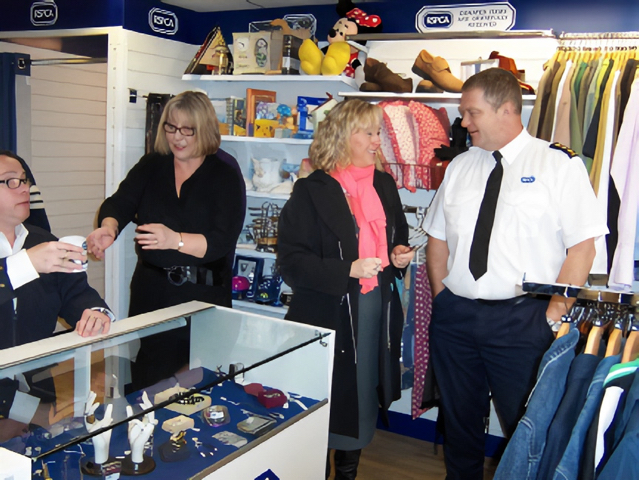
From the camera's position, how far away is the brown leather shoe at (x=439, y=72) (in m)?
3.47

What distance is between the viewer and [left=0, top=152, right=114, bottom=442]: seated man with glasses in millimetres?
1941

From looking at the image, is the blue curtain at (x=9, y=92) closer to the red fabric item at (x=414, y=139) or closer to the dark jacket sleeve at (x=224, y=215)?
the dark jacket sleeve at (x=224, y=215)

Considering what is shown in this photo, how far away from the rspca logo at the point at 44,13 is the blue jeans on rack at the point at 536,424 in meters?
4.17

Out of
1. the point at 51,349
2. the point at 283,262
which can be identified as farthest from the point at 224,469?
the point at 283,262

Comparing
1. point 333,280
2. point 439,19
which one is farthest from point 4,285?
point 439,19

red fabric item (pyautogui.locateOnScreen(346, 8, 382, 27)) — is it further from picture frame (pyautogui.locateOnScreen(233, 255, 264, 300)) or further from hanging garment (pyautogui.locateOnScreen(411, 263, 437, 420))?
picture frame (pyautogui.locateOnScreen(233, 255, 264, 300))

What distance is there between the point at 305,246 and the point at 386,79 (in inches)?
54.5

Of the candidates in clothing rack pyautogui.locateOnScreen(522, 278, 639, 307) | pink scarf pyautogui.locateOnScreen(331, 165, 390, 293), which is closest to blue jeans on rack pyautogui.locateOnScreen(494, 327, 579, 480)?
clothing rack pyautogui.locateOnScreen(522, 278, 639, 307)

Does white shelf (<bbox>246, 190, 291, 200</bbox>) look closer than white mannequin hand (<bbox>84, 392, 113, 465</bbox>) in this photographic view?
No

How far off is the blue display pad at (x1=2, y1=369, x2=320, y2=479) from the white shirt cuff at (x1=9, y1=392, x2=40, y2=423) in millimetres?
78

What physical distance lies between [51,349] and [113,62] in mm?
2924

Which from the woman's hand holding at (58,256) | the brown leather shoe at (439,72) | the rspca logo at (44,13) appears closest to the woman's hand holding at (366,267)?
the woman's hand holding at (58,256)

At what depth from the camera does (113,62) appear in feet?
14.0

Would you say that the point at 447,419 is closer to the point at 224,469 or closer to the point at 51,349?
the point at 224,469
